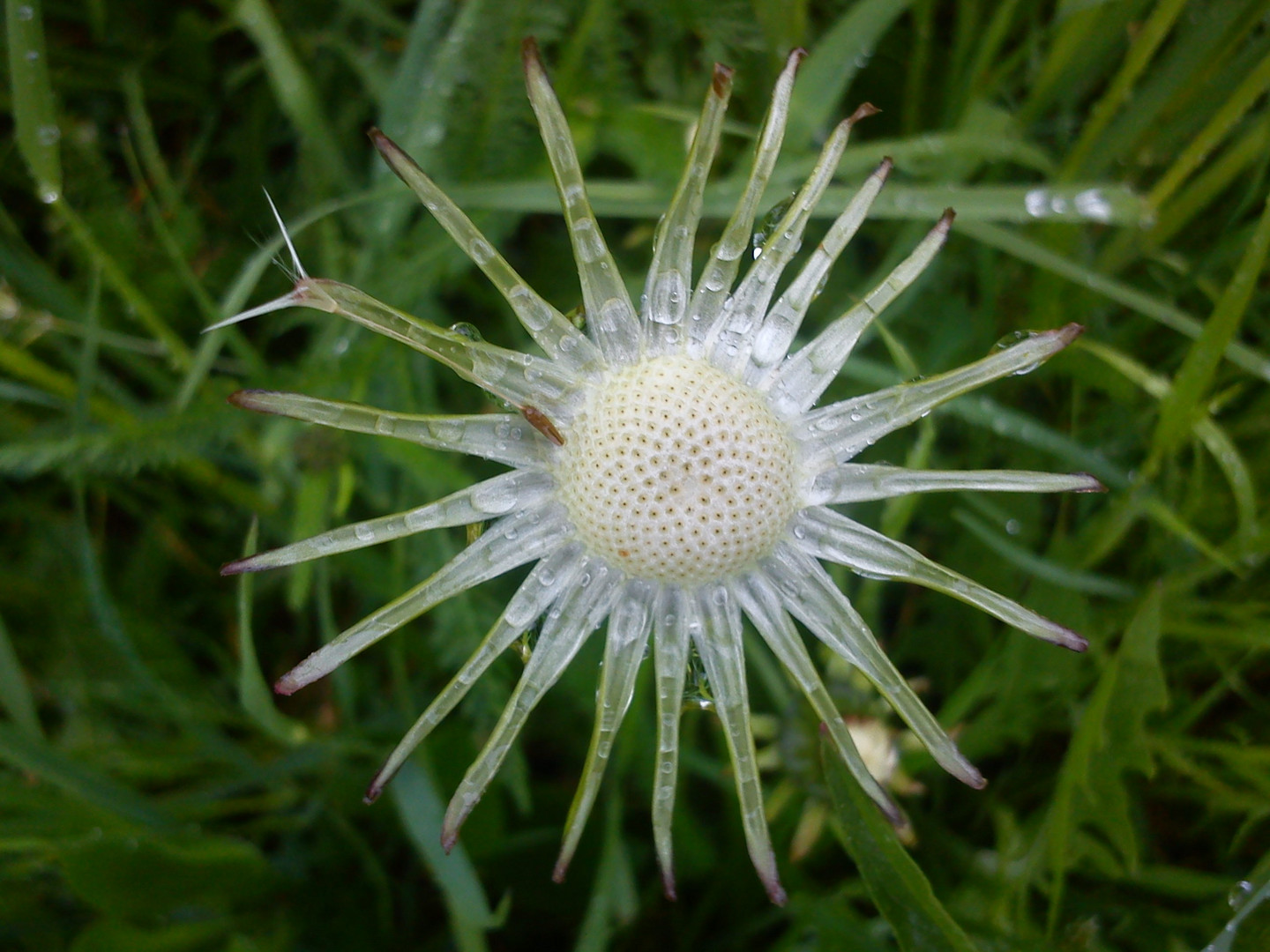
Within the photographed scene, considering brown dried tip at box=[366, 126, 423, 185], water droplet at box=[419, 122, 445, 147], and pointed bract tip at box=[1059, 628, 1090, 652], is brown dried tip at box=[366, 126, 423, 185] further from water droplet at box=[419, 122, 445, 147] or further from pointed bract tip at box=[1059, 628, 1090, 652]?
pointed bract tip at box=[1059, 628, 1090, 652]

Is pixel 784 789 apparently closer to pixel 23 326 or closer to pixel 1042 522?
pixel 1042 522

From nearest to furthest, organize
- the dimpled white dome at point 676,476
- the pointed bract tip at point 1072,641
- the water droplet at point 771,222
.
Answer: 1. the pointed bract tip at point 1072,641
2. the dimpled white dome at point 676,476
3. the water droplet at point 771,222

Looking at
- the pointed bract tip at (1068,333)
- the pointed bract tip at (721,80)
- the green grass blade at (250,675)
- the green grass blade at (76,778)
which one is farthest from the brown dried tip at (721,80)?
the green grass blade at (76,778)

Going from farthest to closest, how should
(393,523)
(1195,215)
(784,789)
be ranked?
(1195,215), (784,789), (393,523)

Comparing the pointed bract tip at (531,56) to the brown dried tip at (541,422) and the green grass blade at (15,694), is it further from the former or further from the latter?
the green grass blade at (15,694)

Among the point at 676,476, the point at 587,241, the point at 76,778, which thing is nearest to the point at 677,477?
the point at 676,476

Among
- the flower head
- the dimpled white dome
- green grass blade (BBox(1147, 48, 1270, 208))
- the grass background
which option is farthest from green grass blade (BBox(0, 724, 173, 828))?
green grass blade (BBox(1147, 48, 1270, 208))

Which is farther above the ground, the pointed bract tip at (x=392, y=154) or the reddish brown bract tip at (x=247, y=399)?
the pointed bract tip at (x=392, y=154)

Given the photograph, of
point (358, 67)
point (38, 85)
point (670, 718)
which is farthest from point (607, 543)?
point (358, 67)
